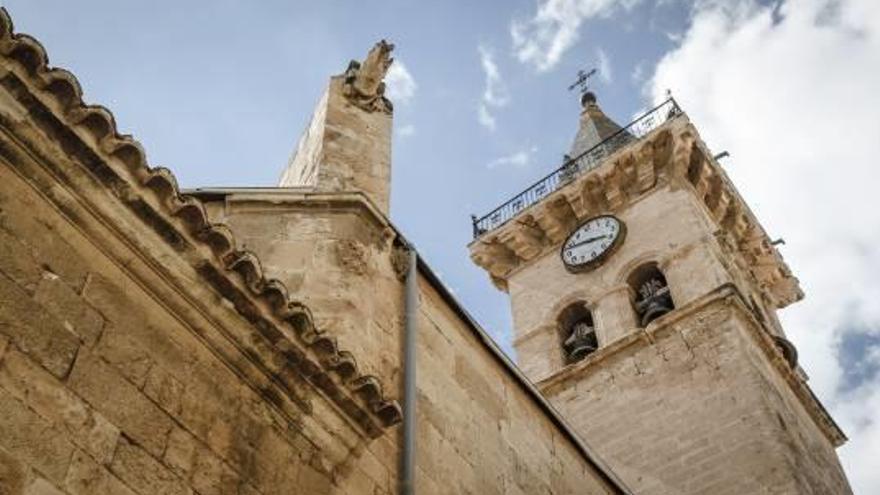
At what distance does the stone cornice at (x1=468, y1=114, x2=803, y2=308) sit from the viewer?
54.1ft

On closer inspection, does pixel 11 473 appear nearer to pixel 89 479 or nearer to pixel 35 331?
pixel 89 479

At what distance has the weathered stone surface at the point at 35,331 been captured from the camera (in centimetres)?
286

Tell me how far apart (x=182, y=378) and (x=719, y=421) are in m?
9.55

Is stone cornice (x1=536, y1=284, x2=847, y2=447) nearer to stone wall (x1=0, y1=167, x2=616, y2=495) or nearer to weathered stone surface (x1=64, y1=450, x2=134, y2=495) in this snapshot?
stone wall (x1=0, y1=167, x2=616, y2=495)

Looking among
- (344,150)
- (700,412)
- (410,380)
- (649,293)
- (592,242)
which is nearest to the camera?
(410,380)

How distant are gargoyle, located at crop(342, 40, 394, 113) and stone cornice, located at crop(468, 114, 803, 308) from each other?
1018 cm

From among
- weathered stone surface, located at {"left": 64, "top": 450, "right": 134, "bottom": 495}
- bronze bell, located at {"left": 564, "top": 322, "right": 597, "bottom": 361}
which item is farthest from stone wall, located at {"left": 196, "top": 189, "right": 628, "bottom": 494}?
bronze bell, located at {"left": 564, "top": 322, "right": 597, "bottom": 361}

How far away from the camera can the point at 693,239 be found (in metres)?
14.9

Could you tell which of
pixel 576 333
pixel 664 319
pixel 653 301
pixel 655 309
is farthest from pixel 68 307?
pixel 576 333

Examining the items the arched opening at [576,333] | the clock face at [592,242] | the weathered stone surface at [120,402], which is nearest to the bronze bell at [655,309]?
the arched opening at [576,333]

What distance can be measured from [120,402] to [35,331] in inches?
13.7

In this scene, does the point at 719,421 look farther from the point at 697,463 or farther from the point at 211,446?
the point at 211,446

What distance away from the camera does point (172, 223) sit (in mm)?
3580

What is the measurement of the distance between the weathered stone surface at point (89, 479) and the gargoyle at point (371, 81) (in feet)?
13.7
